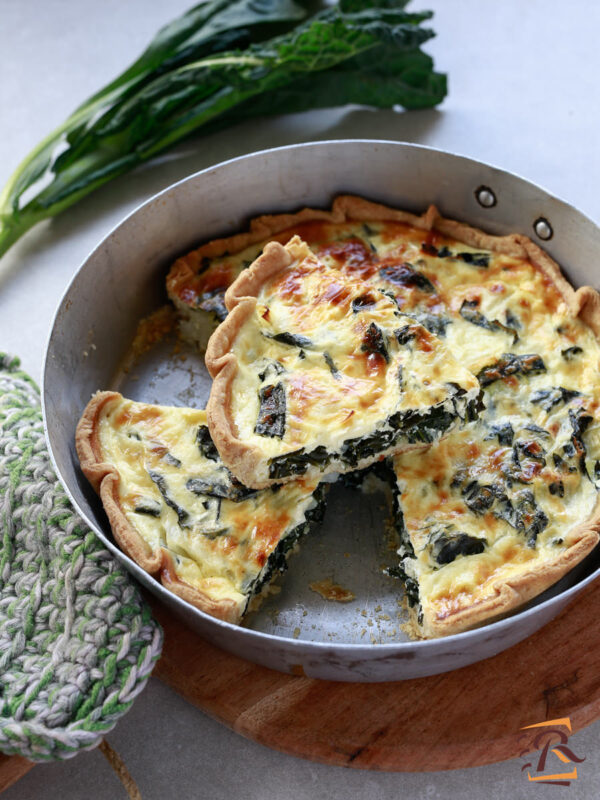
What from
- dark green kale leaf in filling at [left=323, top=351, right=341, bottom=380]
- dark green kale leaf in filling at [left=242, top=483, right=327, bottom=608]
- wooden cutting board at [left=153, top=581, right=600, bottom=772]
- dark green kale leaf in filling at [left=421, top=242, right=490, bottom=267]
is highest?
dark green kale leaf in filling at [left=421, top=242, right=490, bottom=267]

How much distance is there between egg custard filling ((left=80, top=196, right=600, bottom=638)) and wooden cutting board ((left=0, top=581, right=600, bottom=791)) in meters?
0.23

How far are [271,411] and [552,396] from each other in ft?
4.03

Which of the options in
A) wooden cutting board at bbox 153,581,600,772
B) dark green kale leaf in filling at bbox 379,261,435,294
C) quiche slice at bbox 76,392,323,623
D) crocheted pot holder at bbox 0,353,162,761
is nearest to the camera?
crocheted pot holder at bbox 0,353,162,761

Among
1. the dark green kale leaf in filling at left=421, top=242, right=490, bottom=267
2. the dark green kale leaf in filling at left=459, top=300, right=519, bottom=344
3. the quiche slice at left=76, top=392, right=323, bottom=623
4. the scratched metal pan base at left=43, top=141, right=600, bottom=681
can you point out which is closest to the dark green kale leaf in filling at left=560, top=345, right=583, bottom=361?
the dark green kale leaf in filling at left=459, top=300, right=519, bottom=344

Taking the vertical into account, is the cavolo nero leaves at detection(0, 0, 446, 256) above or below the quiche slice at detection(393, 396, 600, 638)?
above

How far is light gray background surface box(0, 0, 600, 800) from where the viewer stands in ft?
10.9

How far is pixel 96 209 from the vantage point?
5082 millimetres

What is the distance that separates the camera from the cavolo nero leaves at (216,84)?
474 cm

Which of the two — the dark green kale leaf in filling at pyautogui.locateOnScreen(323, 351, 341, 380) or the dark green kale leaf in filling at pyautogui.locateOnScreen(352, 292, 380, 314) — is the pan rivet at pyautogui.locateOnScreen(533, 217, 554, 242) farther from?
the dark green kale leaf in filling at pyautogui.locateOnScreen(323, 351, 341, 380)

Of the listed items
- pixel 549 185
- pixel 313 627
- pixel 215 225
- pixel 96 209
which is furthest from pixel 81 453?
pixel 549 185

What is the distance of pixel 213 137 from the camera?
17.5ft

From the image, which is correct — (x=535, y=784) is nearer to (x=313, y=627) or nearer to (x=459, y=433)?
(x=313, y=627)

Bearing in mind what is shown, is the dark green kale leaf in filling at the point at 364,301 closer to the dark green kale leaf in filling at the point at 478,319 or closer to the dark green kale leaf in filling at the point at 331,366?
the dark green kale leaf in filling at the point at 331,366

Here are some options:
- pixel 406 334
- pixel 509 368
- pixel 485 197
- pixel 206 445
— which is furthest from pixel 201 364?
pixel 485 197
